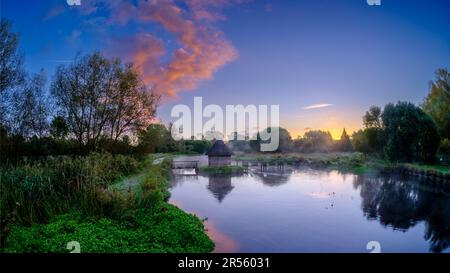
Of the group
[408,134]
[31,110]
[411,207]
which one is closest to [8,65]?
[31,110]

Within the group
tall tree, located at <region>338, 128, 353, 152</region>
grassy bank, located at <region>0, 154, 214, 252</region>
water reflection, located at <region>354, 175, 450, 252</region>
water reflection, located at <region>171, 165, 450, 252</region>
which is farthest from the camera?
tall tree, located at <region>338, 128, 353, 152</region>

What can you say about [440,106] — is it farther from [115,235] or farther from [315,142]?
[115,235]

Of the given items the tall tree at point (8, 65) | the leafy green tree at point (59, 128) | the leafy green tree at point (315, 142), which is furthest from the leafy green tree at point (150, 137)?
the leafy green tree at point (315, 142)

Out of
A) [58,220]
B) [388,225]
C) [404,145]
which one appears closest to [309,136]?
[404,145]

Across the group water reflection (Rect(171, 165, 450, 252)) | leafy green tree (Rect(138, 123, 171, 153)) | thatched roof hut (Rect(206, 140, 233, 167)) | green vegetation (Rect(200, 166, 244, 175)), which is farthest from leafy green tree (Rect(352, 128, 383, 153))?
leafy green tree (Rect(138, 123, 171, 153))

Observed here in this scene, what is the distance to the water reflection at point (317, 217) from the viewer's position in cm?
582

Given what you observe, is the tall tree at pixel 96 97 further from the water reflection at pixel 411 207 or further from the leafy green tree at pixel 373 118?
the leafy green tree at pixel 373 118

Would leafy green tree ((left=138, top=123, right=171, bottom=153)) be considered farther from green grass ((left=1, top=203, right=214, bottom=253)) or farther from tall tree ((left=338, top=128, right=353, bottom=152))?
tall tree ((left=338, top=128, right=353, bottom=152))

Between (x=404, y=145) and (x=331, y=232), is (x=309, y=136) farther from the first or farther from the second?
(x=331, y=232)

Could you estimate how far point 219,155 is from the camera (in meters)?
19.9

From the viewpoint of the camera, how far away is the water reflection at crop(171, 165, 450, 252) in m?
5.82

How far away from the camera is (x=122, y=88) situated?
11.0 metres

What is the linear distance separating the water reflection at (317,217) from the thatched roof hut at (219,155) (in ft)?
24.7
